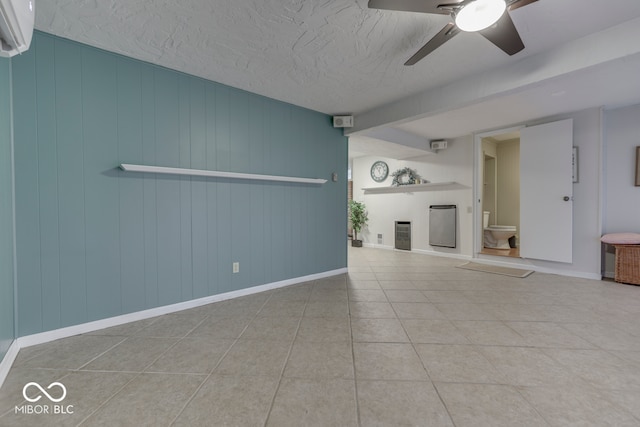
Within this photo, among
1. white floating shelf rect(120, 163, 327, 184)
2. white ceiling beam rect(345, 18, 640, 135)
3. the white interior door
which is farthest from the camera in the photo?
the white interior door

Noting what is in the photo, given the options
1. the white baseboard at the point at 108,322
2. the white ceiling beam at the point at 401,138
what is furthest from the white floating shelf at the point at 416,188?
the white baseboard at the point at 108,322

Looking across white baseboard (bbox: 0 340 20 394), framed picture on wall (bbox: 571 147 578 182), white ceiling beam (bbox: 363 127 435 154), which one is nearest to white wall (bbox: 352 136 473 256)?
white ceiling beam (bbox: 363 127 435 154)

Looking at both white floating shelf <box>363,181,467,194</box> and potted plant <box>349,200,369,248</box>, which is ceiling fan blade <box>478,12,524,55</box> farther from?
potted plant <box>349,200,369,248</box>

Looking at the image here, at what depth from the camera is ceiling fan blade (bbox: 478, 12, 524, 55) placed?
4.98ft

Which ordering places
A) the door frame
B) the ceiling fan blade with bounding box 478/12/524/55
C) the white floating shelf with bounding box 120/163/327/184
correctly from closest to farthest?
the ceiling fan blade with bounding box 478/12/524/55 → the white floating shelf with bounding box 120/163/327/184 → the door frame

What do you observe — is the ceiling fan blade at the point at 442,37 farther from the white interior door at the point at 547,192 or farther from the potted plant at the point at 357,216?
the potted plant at the point at 357,216

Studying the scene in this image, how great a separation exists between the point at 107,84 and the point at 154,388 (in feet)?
7.69

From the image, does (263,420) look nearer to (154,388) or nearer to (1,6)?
(154,388)

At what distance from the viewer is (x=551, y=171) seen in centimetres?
372

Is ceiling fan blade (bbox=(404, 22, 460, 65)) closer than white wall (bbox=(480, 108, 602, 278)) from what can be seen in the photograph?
Yes

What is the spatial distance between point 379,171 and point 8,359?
6.24m

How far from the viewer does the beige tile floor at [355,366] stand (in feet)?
4.00

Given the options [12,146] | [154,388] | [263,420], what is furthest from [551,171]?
[12,146]

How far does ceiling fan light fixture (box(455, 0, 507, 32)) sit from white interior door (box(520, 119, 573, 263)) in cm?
323
